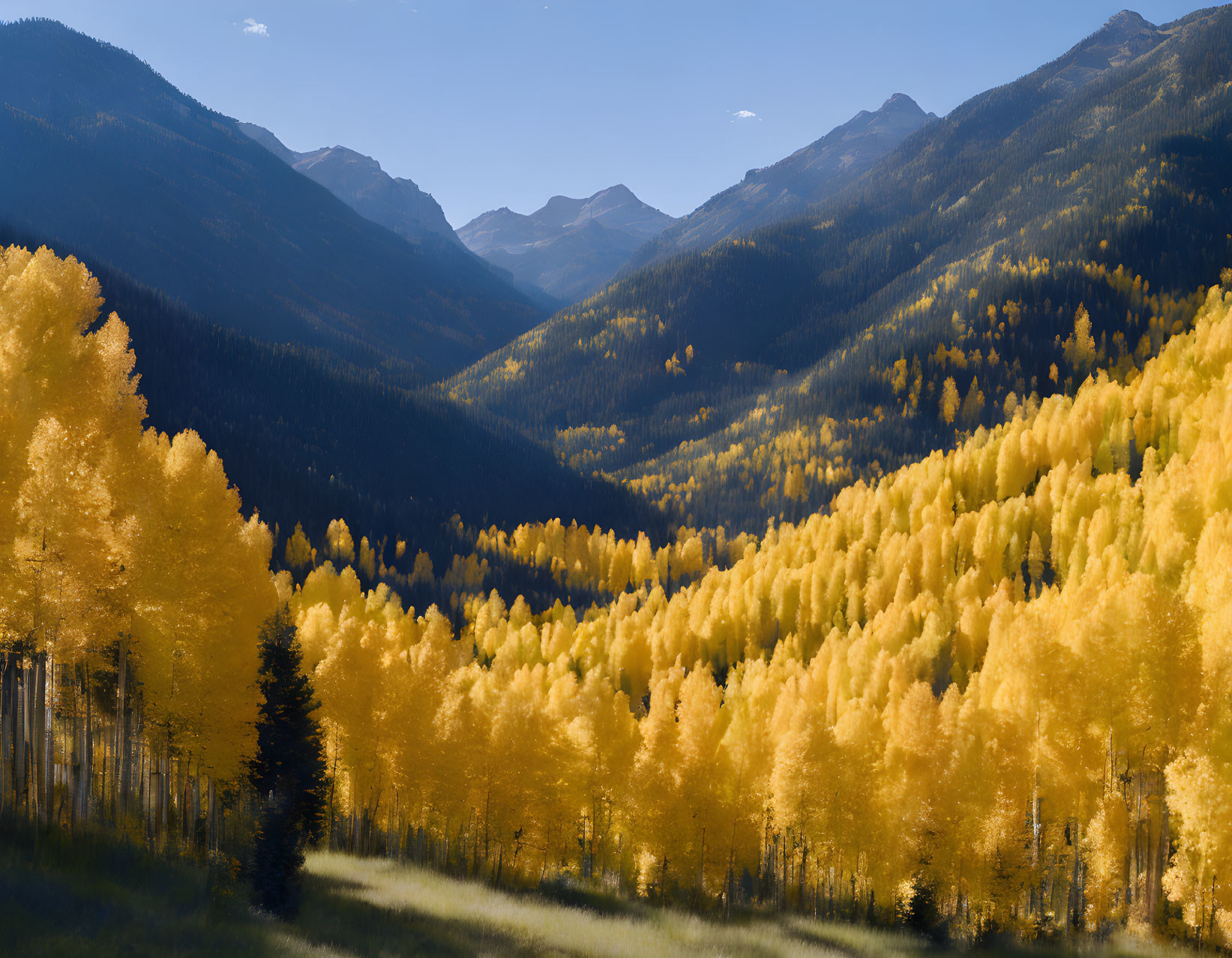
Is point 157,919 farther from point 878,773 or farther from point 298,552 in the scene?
point 298,552

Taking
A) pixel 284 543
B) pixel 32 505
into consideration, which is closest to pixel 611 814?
pixel 32 505

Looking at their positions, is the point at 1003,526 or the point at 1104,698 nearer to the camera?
the point at 1104,698

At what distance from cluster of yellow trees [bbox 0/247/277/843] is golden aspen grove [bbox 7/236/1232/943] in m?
0.09

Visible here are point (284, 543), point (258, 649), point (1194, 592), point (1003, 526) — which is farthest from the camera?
point (284, 543)

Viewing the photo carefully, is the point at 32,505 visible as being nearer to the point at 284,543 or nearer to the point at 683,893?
the point at 683,893

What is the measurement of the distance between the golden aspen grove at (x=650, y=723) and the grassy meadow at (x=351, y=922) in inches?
155

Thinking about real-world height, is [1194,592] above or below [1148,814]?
above

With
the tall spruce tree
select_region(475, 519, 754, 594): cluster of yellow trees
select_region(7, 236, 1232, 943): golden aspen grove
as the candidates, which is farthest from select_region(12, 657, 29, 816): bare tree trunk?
select_region(475, 519, 754, 594): cluster of yellow trees

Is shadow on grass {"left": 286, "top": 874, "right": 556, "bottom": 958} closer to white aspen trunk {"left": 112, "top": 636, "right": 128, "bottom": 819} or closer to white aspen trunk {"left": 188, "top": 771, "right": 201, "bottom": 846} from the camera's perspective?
white aspen trunk {"left": 188, "top": 771, "right": 201, "bottom": 846}

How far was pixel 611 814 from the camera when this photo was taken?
46500 millimetres

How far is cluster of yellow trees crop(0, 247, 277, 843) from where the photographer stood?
66.0 feet

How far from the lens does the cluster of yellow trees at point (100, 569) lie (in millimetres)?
20109

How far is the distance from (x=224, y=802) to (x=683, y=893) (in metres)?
29.3

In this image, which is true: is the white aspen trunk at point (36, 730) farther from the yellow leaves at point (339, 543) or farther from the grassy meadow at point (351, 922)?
the yellow leaves at point (339, 543)
